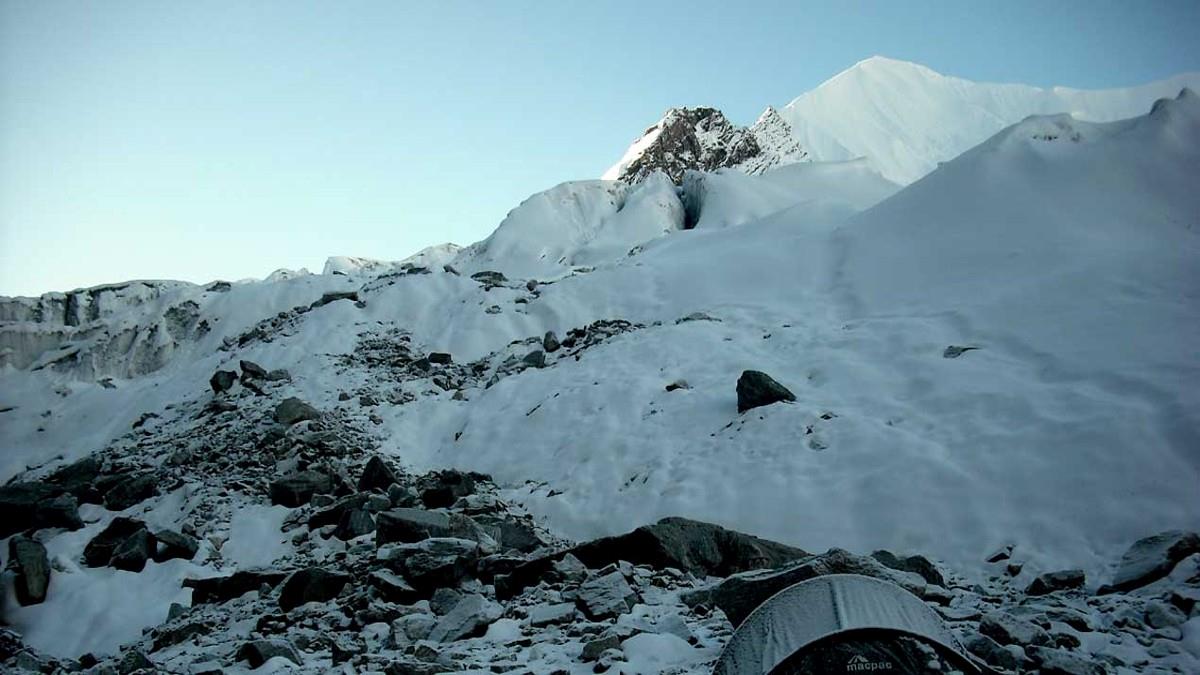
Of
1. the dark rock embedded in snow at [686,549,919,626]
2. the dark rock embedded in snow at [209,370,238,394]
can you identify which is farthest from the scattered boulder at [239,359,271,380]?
the dark rock embedded in snow at [686,549,919,626]

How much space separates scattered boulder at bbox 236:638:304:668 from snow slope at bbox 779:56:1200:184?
83081 millimetres

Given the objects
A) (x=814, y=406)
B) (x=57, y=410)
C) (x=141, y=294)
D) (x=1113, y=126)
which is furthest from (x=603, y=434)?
(x=141, y=294)

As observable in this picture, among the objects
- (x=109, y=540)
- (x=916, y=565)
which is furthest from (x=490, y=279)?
(x=916, y=565)

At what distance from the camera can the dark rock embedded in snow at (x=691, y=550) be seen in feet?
21.8

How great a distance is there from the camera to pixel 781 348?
12.9 metres

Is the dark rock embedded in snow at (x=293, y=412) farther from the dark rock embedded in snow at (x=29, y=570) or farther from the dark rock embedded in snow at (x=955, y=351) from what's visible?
the dark rock embedded in snow at (x=955, y=351)

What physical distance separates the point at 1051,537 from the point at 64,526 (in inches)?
475

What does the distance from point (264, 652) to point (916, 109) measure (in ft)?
353

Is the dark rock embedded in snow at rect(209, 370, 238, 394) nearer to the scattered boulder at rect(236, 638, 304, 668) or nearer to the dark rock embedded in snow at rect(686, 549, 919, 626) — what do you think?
the scattered boulder at rect(236, 638, 304, 668)

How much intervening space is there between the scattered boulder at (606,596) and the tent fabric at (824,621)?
201cm

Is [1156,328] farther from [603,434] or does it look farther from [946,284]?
[603,434]

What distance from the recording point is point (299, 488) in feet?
34.5

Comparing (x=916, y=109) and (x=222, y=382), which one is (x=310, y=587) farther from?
(x=916, y=109)

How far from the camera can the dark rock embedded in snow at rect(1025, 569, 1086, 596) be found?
5516mm
